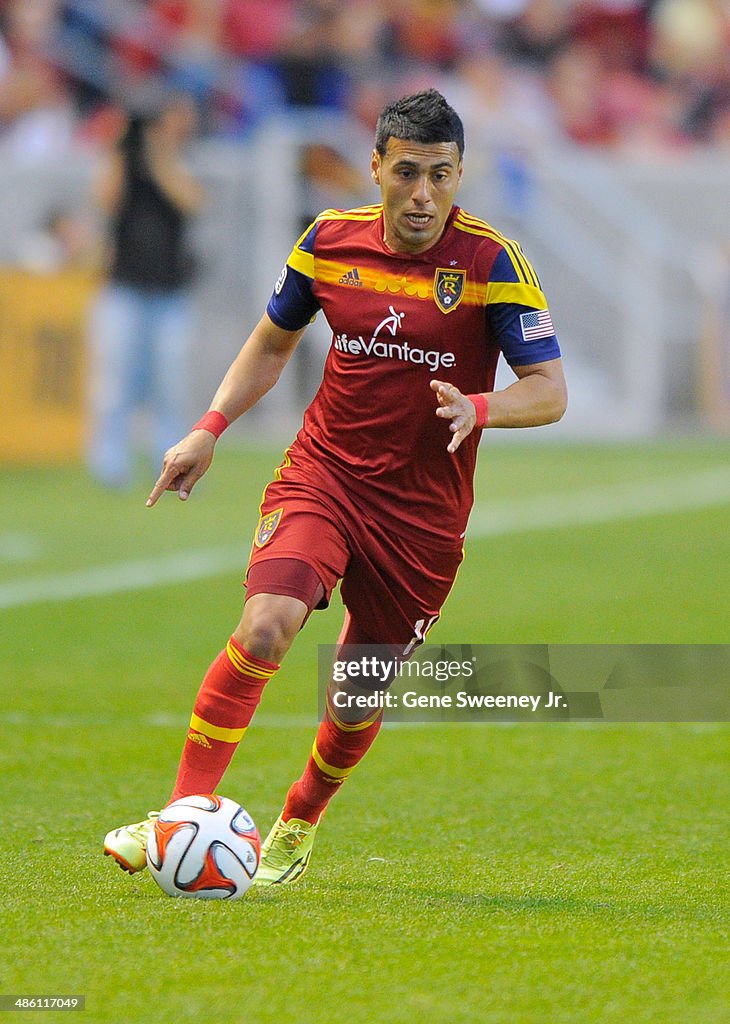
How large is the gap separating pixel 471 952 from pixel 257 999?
0.59 m

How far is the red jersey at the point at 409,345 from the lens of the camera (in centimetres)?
464

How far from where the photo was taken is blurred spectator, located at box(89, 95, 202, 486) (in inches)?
540

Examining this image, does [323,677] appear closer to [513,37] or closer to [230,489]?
[230,489]

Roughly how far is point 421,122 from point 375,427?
2.71ft

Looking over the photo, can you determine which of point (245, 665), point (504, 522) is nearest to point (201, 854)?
point (245, 665)

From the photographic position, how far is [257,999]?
3387 mm

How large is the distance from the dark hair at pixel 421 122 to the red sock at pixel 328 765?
1598 mm

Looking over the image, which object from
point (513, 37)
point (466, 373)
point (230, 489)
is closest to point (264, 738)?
point (466, 373)

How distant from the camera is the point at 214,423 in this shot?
4875 millimetres

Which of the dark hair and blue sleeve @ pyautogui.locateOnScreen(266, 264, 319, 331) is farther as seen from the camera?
blue sleeve @ pyautogui.locateOnScreen(266, 264, 319, 331)

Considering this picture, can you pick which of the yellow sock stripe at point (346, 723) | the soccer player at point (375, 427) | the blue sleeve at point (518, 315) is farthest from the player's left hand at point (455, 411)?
the yellow sock stripe at point (346, 723)

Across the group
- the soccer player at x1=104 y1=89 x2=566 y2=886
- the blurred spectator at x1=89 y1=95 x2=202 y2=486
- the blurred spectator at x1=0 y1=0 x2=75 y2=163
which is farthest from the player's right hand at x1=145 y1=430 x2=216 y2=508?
the blurred spectator at x1=0 y1=0 x2=75 y2=163

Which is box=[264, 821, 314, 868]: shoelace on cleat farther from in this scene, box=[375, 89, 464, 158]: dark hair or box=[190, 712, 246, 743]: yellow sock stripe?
box=[375, 89, 464, 158]: dark hair

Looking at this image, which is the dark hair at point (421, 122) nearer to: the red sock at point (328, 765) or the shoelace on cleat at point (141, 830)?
the red sock at point (328, 765)
